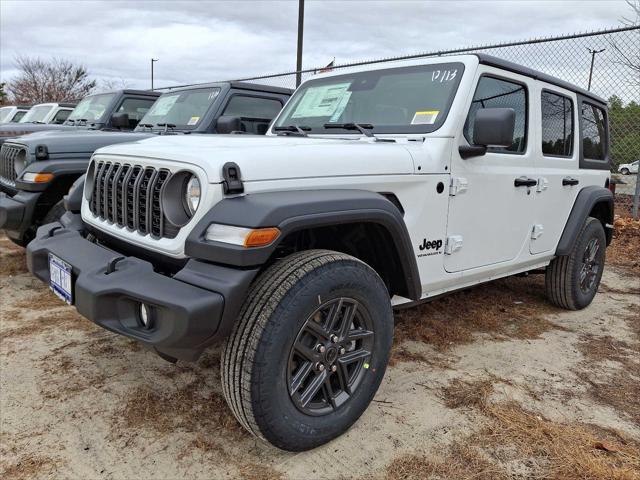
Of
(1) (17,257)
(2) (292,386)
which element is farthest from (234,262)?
(1) (17,257)

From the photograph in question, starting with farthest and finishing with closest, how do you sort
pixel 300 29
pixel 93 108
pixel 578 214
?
pixel 300 29, pixel 93 108, pixel 578 214

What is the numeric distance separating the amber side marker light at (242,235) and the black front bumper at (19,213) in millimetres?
2876

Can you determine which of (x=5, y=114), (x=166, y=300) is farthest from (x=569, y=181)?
(x=5, y=114)

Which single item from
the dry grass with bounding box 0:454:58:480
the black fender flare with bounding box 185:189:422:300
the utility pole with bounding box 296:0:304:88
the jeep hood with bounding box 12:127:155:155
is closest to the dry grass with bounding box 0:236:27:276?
the jeep hood with bounding box 12:127:155:155

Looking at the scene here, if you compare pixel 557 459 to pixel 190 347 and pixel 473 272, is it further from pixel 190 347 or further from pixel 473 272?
pixel 190 347

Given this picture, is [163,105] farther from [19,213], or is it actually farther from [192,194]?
[192,194]

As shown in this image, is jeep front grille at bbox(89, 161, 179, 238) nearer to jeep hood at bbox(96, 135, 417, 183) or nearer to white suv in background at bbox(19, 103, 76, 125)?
jeep hood at bbox(96, 135, 417, 183)

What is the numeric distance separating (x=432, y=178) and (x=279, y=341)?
1313 millimetres

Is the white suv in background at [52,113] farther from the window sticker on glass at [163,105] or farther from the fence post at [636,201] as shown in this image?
the fence post at [636,201]

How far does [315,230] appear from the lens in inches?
101

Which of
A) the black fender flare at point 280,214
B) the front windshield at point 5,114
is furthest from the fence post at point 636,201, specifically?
the front windshield at point 5,114

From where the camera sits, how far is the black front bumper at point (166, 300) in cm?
191

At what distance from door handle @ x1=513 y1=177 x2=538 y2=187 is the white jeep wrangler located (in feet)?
0.06

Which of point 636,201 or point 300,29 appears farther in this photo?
point 300,29
